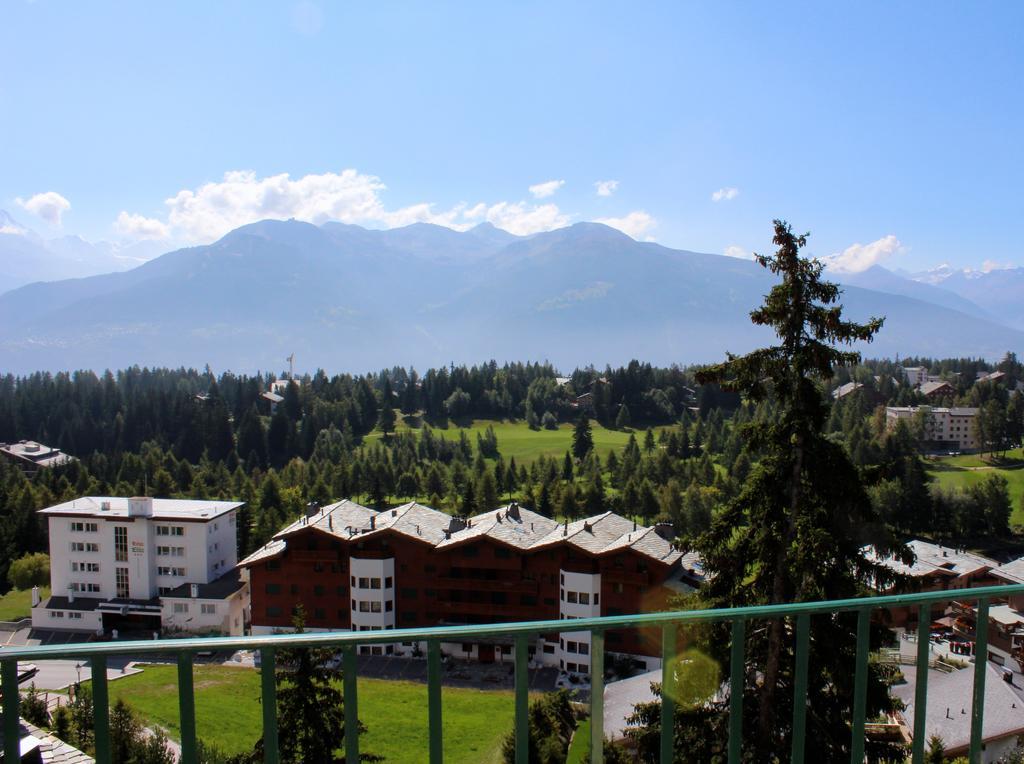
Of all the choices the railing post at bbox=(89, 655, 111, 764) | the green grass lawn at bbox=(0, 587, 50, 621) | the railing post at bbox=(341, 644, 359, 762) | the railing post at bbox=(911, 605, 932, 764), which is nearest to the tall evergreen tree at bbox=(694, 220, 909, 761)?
the railing post at bbox=(911, 605, 932, 764)

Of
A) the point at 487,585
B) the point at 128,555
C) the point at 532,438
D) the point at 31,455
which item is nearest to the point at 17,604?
the point at 128,555

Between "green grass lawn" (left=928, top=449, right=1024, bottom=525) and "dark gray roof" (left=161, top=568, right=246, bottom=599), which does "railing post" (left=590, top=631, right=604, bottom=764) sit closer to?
"dark gray roof" (left=161, top=568, right=246, bottom=599)

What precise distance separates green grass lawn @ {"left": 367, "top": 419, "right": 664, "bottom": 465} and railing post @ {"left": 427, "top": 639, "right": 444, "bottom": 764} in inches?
2662

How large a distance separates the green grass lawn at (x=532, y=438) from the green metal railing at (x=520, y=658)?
67.3 m

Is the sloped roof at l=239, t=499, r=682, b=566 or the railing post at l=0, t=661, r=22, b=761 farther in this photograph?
the sloped roof at l=239, t=499, r=682, b=566

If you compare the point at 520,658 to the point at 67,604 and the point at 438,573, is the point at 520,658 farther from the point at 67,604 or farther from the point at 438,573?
the point at 67,604

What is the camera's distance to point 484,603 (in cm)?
2866

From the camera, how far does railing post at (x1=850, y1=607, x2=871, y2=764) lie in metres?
2.82

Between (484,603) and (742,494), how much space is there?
→ 2157cm

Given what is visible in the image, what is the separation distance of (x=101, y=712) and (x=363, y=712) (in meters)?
0.82

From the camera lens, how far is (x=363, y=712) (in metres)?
2.62

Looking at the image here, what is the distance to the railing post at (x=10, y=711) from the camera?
2.18 m

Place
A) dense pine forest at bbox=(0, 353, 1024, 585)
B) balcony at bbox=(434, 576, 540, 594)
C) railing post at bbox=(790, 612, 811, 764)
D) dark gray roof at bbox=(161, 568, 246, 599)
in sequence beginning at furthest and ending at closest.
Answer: dense pine forest at bbox=(0, 353, 1024, 585) → dark gray roof at bbox=(161, 568, 246, 599) → balcony at bbox=(434, 576, 540, 594) → railing post at bbox=(790, 612, 811, 764)

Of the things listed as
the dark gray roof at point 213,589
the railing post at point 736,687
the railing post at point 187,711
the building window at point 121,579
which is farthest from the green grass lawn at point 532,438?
the railing post at point 187,711
